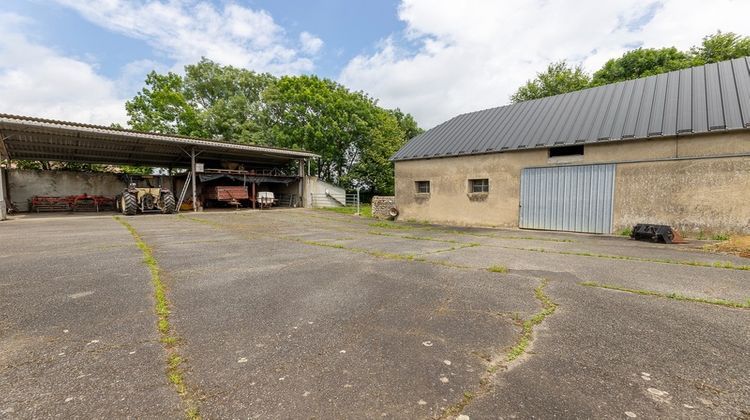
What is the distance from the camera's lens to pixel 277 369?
6.97 ft

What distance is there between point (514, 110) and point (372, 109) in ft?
65.5

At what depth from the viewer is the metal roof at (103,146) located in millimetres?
13469

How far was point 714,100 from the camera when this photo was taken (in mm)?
8836

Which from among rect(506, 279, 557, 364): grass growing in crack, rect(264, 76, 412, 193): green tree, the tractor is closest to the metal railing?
rect(264, 76, 412, 193): green tree

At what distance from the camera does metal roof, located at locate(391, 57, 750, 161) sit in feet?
28.1

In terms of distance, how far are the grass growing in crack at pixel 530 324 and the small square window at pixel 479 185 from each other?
8895 millimetres

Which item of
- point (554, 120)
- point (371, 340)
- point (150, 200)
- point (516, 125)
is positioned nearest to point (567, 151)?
point (554, 120)

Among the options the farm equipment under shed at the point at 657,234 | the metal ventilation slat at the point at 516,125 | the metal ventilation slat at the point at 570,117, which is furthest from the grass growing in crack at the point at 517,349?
the metal ventilation slat at the point at 516,125

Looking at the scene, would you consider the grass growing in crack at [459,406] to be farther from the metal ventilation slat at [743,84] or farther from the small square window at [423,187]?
the small square window at [423,187]

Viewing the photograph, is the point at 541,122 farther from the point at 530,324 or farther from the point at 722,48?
the point at 722,48

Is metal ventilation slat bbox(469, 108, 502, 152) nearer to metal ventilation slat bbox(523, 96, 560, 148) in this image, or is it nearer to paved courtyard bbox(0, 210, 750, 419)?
metal ventilation slat bbox(523, 96, 560, 148)

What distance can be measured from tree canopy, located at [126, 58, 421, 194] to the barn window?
64.7 feet

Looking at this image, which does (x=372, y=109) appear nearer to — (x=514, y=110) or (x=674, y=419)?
(x=514, y=110)

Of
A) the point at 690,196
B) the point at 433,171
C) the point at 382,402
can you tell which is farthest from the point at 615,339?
the point at 433,171
